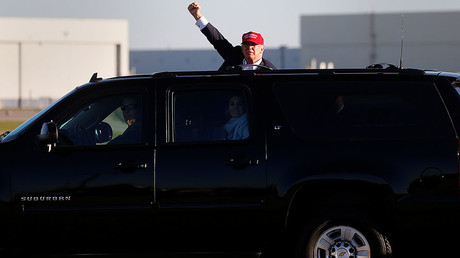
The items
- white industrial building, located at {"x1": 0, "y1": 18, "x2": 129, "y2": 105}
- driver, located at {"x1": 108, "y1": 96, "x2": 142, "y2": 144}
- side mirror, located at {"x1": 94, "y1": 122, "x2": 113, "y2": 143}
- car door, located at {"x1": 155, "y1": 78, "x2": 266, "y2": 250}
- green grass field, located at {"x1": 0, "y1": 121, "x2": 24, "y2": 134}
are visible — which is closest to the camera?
car door, located at {"x1": 155, "y1": 78, "x2": 266, "y2": 250}

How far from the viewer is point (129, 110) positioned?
7199mm

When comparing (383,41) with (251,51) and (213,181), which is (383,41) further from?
(213,181)

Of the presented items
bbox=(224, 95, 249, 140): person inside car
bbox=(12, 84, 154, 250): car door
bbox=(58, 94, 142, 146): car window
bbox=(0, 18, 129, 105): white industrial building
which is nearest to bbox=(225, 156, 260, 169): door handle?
bbox=(224, 95, 249, 140): person inside car

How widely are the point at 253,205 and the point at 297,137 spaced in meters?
0.62

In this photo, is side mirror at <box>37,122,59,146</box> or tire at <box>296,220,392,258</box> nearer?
side mirror at <box>37,122,59,146</box>

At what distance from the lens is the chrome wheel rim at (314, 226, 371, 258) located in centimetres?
697

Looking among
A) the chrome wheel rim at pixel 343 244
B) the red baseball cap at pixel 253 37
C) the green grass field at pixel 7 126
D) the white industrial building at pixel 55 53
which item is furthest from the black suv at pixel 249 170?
the white industrial building at pixel 55 53

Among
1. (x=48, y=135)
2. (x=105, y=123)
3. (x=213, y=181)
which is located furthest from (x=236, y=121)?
(x=48, y=135)

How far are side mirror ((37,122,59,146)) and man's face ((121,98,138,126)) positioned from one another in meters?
0.61

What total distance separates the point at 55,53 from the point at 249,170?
232ft

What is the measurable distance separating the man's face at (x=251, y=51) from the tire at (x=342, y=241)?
278 cm

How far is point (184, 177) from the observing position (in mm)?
6887

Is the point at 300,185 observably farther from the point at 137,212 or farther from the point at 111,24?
the point at 111,24

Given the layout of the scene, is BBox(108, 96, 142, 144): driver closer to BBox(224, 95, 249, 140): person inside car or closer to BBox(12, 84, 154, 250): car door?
BBox(12, 84, 154, 250): car door
